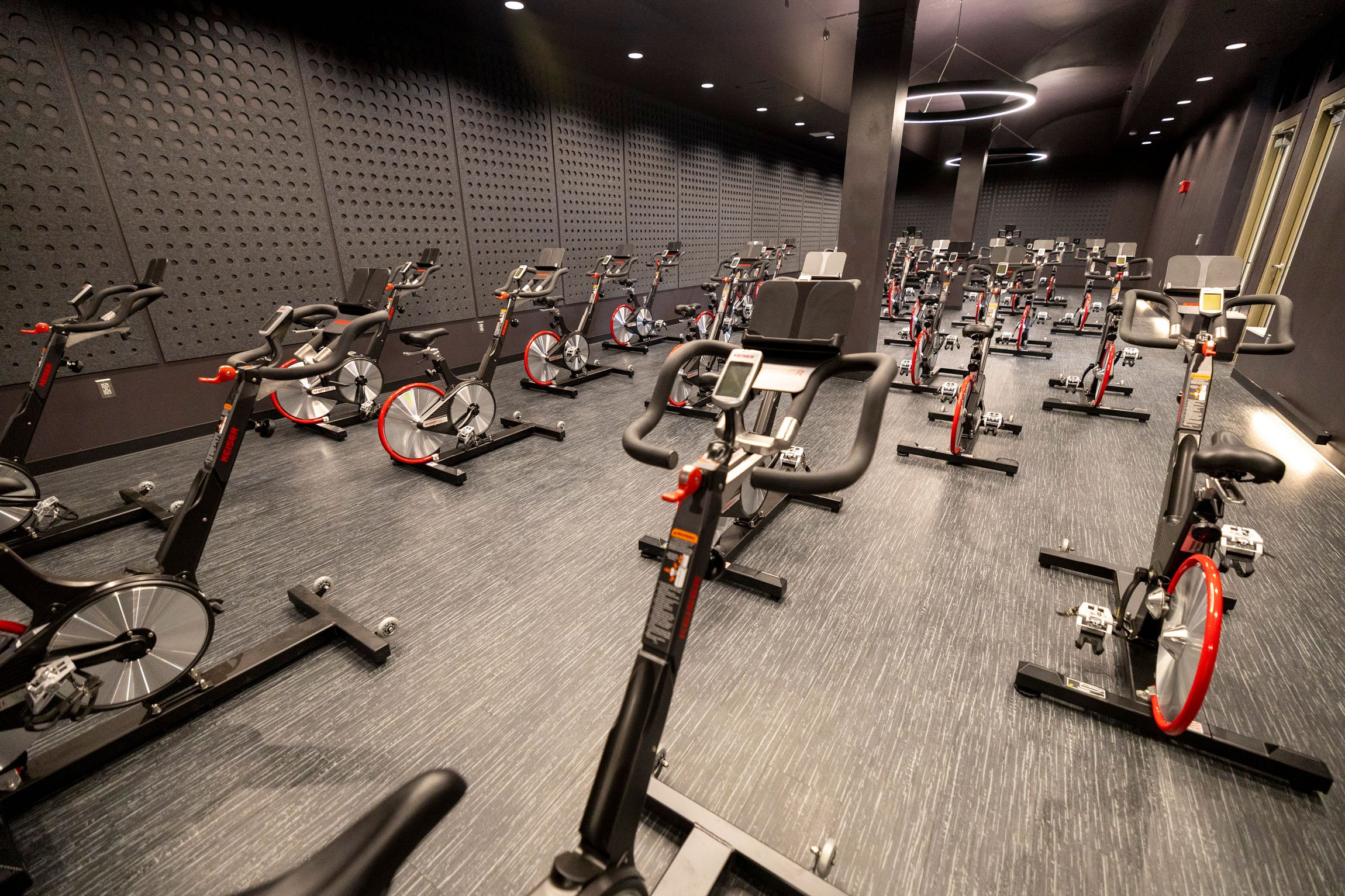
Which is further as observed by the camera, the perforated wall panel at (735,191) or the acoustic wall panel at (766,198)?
the acoustic wall panel at (766,198)

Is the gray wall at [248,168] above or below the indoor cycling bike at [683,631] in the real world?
above

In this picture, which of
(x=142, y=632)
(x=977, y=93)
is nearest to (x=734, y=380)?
(x=142, y=632)

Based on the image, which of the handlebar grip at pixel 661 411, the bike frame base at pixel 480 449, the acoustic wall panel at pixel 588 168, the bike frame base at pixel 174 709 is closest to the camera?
the handlebar grip at pixel 661 411

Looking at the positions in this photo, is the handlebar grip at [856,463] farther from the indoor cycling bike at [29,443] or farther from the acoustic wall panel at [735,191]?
the acoustic wall panel at [735,191]

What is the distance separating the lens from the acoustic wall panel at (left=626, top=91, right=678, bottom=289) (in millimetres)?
8172

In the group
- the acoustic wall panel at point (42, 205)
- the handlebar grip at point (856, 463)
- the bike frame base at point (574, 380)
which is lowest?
the bike frame base at point (574, 380)

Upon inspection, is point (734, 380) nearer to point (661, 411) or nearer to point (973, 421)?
point (661, 411)

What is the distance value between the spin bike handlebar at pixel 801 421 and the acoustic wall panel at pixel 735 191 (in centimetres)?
990

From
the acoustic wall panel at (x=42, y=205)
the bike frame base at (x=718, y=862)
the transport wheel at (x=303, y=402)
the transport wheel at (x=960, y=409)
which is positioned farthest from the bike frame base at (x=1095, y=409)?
the acoustic wall panel at (x=42, y=205)

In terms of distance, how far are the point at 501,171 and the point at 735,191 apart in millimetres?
5814

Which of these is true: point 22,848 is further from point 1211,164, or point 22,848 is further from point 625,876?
point 1211,164

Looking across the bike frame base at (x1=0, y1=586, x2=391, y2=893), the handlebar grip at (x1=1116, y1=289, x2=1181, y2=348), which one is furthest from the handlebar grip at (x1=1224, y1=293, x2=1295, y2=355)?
the bike frame base at (x1=0, y1=586, x2=391, y2=893)

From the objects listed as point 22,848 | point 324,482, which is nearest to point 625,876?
point 22,848

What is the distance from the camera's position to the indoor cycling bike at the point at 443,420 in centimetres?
374
